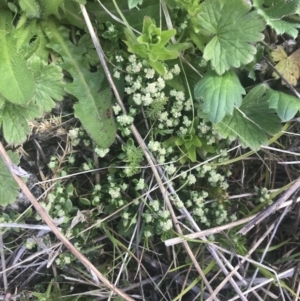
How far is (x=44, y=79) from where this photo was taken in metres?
1.26

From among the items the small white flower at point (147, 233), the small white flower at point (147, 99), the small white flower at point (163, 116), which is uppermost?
the small white flower at point (147, 99)

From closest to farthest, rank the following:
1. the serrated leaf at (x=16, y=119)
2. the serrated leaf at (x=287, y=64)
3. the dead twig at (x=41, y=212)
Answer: the dead twig at (x=41, y=212) < the serrated leaf at (x=16, y=119) < the serrated leaf at (x=287, y=64)

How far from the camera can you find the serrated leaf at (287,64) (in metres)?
1.37

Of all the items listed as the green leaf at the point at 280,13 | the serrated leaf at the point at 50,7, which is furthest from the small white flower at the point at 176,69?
the serrated leaf at the point at 50,7

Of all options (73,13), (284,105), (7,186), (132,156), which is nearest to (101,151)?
(132,156)

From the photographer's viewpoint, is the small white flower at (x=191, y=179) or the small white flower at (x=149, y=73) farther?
the small white flower at (x=191, y=179)

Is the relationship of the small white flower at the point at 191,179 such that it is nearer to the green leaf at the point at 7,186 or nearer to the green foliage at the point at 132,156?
the green foliage at the point at 132,156

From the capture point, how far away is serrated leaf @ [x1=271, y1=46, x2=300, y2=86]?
137 centimetres

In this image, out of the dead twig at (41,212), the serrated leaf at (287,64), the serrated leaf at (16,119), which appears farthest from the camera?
the serrated leaf at (287,64)

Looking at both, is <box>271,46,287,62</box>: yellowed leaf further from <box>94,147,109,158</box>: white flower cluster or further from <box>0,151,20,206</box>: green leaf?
<box>0,151,20,206</box>: green leaf

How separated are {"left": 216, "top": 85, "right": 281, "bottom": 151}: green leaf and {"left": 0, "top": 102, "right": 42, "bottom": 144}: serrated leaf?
1.73 ft

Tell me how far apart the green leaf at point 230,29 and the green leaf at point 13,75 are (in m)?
0.47

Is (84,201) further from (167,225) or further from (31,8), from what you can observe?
(31,8)

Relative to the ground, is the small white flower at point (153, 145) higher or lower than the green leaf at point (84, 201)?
higher
